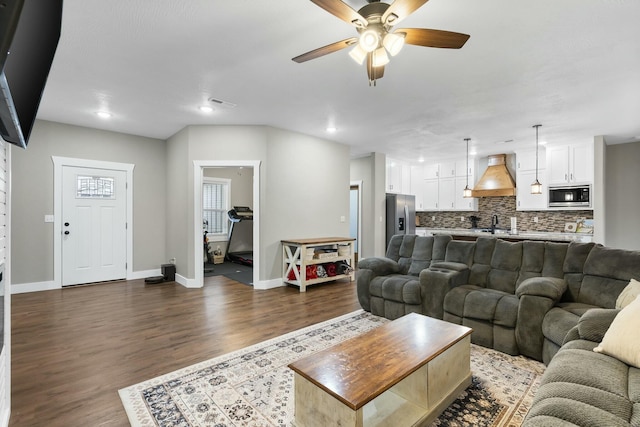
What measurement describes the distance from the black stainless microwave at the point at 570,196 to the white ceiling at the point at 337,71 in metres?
1.10

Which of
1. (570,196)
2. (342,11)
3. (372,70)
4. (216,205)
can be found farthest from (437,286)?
(216,205)

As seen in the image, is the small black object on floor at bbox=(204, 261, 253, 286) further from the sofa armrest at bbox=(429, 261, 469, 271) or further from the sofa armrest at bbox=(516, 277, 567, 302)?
the sofa armrest at bbox=(516, 277, 567, 302)

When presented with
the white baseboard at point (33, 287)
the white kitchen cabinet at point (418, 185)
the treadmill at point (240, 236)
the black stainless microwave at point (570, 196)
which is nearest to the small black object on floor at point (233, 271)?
the treadmill at point (240, 236)

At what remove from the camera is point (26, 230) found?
4598 mm

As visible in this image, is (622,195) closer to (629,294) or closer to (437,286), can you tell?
(629,294)

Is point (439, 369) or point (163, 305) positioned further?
point (163, 305)

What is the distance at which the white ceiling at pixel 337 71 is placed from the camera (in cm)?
221

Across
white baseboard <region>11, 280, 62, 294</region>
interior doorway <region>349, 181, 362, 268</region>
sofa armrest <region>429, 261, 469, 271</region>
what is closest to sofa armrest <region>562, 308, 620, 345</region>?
sofa armrest <region>429, 261, 469, 271</region>

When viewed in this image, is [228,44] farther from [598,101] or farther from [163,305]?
[598,101]

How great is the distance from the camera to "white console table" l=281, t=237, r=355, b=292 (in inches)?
189

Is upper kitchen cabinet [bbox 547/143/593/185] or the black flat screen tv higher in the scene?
upper kitchen cabinet [bbox 547/143/593/185]

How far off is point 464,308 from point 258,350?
6.41 ft

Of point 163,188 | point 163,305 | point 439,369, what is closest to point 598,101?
point 439,369

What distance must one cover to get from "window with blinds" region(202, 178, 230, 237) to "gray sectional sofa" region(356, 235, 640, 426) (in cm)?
511
